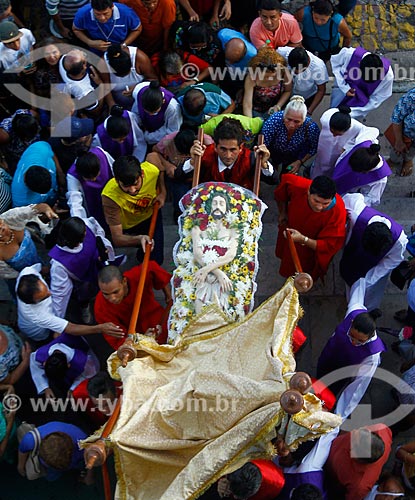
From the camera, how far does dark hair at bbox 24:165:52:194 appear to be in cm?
521

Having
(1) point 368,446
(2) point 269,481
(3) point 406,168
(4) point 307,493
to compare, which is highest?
(3) point 406,168

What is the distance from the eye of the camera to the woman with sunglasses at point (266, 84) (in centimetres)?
610

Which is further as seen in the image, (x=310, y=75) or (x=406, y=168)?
(x=406, y=168)

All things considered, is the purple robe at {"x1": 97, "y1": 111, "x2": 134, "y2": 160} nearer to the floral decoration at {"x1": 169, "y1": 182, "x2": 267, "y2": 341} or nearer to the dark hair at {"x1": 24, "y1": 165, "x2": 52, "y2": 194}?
the dark hair at {"x1": 24, "y1": 165, "x2": 52, "y2": 194}

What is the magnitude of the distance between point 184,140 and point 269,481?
281cm

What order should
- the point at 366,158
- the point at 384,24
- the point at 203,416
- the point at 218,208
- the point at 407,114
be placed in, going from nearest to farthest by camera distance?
the point at 203,416, the point at 218,208, the point at 366,158, the point at 407,114, the point at 384,24

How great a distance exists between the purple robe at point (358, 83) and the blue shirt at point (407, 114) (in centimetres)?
30

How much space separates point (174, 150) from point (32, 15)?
372 cm

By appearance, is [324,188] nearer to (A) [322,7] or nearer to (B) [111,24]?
(A) [322,7]

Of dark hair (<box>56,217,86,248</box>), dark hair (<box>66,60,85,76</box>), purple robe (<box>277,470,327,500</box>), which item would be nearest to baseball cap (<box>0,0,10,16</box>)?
dark hair (<box>66,60,85,76</box>)

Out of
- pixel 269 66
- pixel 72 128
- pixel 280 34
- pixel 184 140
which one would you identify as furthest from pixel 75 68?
pixel 280 34

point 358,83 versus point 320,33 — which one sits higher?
point 320,33

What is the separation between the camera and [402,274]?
17.5 feet

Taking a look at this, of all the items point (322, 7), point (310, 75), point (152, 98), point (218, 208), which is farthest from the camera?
point (322, 7)
